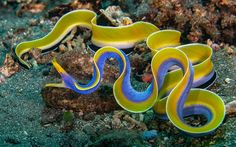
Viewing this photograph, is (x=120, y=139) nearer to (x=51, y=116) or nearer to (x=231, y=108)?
(x=51, y=116)

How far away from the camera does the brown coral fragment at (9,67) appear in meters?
4.94

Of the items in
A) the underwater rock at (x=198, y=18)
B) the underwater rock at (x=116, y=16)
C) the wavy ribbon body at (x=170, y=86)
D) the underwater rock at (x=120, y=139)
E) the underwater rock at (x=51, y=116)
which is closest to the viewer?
the underwater rock at (x=120, y=139)

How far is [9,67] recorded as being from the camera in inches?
196

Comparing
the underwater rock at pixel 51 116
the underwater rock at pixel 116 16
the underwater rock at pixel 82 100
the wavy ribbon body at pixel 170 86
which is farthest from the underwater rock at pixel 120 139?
the underwater rock at pixel 116 16

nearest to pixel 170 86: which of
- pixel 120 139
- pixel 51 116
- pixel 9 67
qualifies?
pixel 120 139

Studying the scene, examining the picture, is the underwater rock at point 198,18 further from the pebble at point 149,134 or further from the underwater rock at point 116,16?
the pebble at point 149,134

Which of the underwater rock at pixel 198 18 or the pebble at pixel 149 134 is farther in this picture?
the underwater rock at pixel 198 18

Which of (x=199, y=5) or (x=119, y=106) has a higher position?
(x=199, y=5)

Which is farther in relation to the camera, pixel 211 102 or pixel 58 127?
pixel 58 127

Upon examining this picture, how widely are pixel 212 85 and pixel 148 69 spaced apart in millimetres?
864

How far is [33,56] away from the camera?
5.11m

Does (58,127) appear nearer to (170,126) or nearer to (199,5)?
(170,126)

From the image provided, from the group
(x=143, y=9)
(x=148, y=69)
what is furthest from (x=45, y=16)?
(x=148, y=69)

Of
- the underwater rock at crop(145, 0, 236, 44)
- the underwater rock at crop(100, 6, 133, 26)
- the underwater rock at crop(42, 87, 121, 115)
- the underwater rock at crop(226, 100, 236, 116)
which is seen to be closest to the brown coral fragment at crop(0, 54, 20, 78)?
the underwater rock at crop(42, 87, 121, 115)
